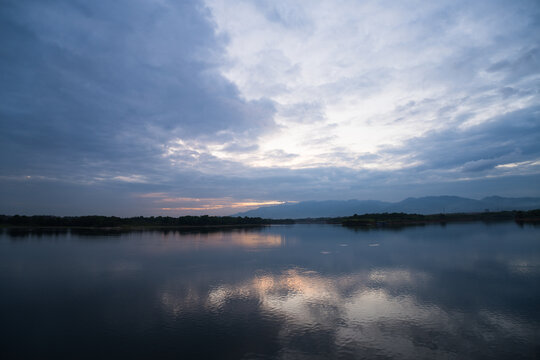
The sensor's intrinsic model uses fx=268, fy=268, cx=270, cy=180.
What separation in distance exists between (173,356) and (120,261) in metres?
28.6

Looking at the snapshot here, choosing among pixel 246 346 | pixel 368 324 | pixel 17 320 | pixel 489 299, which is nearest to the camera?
pixel 246 346

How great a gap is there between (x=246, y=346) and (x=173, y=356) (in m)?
3.06

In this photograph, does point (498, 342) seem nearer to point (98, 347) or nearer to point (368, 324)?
point (368, 324)

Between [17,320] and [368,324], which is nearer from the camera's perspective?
[368,324]

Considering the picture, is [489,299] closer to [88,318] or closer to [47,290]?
[88,318]

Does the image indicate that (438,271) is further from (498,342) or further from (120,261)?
(120,261)

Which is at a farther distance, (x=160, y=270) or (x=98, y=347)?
(x=160, y=270)

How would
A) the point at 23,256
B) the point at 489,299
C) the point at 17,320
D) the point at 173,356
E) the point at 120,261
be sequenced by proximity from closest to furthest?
1. the point at 173,356
2. the point at 17,320
3. the point at 489,299
4. the point at 120,261
5. the point at 23,256

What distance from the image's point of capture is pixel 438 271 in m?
27.2

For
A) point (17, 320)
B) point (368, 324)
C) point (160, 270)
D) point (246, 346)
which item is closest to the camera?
point (246, 346)

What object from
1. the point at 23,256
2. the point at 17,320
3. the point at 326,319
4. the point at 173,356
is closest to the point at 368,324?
the point at 326,319

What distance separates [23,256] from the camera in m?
38.2

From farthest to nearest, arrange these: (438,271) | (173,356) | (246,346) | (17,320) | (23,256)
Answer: (23,256), (438,271), (17,320), (246,346), (173,356)

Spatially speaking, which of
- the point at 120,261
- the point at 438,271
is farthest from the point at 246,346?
the point at 120,261
